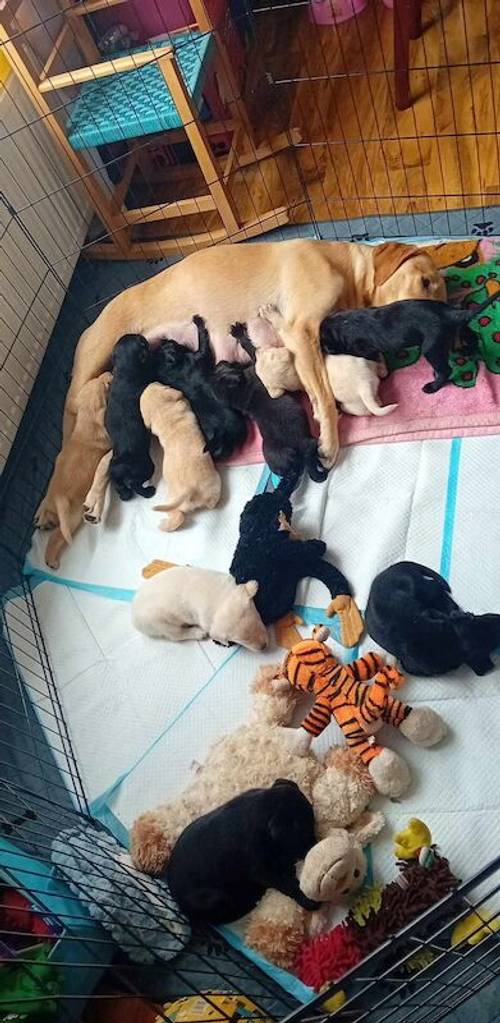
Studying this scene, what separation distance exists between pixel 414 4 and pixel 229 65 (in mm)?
746

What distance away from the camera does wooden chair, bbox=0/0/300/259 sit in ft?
8.42

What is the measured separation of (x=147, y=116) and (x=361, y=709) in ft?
6.46

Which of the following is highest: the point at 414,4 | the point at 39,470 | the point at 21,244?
the point at 21,244

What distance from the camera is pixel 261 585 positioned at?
1912 millimetres

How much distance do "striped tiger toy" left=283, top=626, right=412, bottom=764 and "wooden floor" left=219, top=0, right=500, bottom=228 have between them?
5.10ft

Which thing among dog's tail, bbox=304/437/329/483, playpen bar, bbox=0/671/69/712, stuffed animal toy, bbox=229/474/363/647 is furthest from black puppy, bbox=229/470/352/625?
playpen bar, bbox=0/671/69/712

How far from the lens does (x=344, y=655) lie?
183 cm

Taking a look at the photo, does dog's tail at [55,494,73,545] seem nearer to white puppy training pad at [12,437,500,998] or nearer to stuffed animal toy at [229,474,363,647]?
white puppy training pad at [12,437,500,998]

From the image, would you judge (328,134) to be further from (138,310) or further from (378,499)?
(378,499)

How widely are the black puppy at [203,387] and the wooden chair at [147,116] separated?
665mm

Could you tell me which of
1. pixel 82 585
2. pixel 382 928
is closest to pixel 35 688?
pixel 82 585

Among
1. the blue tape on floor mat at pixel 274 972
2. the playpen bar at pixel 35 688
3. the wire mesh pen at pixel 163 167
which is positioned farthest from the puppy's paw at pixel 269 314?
the blue tape on floor mat at pixel 274 972

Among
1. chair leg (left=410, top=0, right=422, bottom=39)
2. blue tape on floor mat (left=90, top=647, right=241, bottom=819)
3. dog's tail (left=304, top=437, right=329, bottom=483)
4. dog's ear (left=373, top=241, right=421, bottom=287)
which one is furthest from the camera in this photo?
chair leg (left=410, top=0, right=422, bottom=39)

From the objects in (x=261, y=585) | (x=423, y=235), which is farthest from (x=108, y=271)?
(x=261, y=585)
